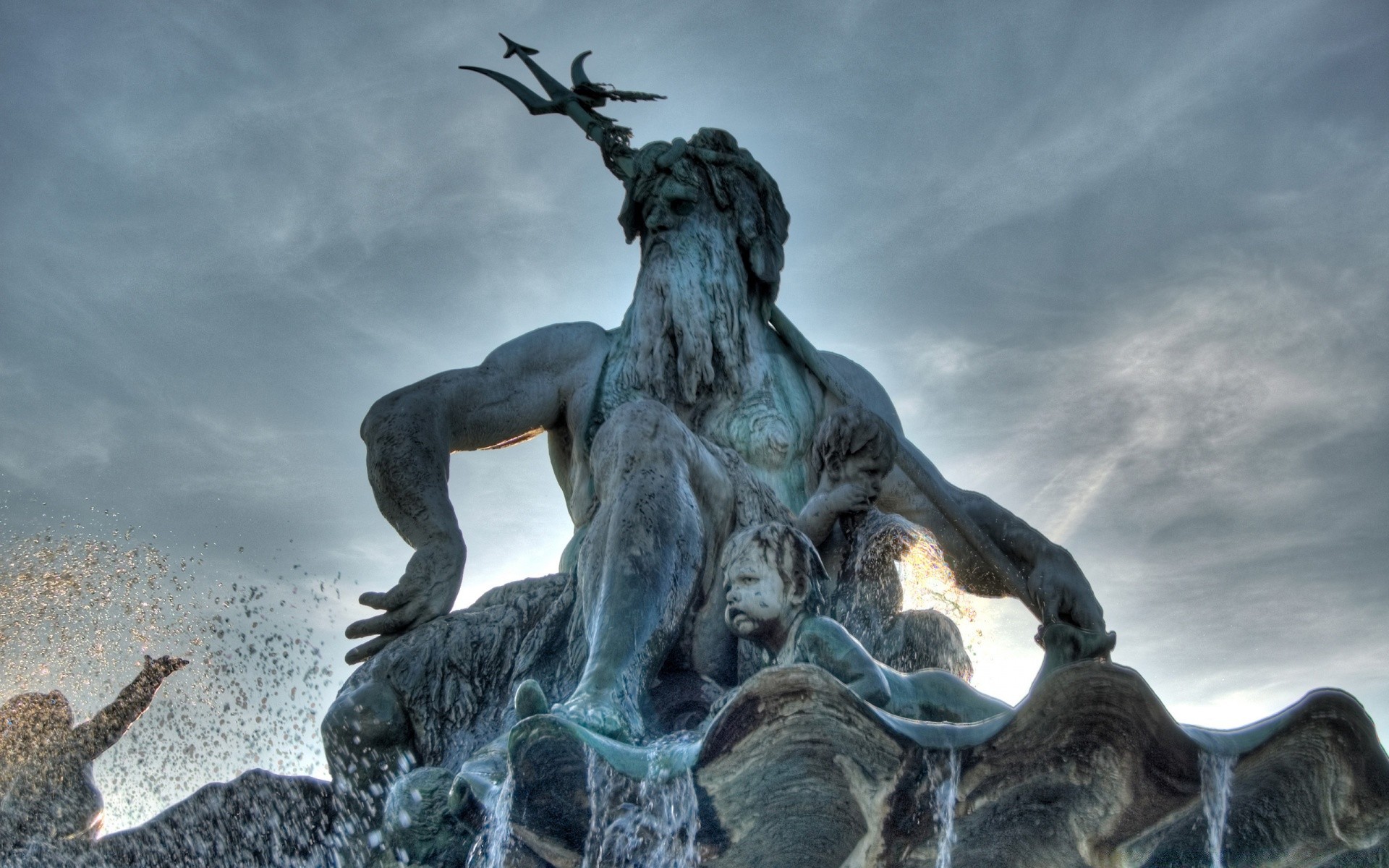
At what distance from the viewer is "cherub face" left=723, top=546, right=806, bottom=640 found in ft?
12.1

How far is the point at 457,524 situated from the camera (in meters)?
4.98

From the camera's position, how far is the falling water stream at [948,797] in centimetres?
296

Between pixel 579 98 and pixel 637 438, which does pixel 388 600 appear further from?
pixel 579 98

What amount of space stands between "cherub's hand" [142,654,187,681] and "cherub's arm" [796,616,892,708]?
2730 mm

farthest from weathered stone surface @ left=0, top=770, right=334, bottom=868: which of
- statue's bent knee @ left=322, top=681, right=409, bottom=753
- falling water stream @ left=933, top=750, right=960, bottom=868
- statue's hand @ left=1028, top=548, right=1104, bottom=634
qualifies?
statue's hand @ left=1028, top=548, right=1104, bottom=634

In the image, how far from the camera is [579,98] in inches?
258

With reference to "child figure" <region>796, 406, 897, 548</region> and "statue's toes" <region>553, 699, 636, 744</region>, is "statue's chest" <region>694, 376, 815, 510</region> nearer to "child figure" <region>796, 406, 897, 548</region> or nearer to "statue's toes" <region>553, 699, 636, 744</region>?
"child figure" <region>796, 406, 897, 548</region>

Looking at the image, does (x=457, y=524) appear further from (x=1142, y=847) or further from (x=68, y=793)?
(x=1142, y=847)

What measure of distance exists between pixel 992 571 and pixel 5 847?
348 centimetres

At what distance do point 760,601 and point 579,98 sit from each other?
11.8ft

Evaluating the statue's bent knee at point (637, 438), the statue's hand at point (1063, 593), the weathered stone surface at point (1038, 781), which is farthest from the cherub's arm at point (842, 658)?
the statue's hand at point (1063, 593)

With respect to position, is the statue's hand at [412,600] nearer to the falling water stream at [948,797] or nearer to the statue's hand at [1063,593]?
the statue's hand at [1063,593]

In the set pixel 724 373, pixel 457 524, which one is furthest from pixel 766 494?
pixel 457 524

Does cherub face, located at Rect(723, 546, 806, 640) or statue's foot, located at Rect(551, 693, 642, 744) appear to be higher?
cherub face, located at Rect(723, 546, 806, 640)
